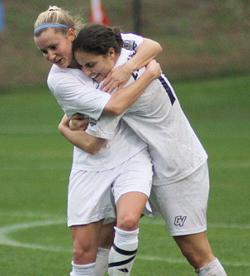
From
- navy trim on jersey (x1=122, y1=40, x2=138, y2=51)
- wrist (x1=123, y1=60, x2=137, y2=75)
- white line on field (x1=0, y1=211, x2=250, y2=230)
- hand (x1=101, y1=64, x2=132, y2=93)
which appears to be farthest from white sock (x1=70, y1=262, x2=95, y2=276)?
white line on field (x1=0, y1=211, x2=250, y2=230)

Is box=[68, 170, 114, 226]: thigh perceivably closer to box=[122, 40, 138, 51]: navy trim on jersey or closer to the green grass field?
box=[122, 40, 138, 51]: navy trim on jersey

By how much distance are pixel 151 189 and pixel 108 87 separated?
0.75 metres

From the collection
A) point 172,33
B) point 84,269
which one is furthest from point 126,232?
point 172,33

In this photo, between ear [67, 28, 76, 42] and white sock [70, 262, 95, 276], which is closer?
ear [67, 28, 76, 42]

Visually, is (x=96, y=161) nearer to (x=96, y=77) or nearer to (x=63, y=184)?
(x=96, y=77)

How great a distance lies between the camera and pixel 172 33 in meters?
28.4

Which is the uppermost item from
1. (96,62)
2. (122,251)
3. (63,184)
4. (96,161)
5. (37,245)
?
(96,62)

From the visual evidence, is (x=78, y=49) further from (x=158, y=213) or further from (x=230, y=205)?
(x=230, y=205)

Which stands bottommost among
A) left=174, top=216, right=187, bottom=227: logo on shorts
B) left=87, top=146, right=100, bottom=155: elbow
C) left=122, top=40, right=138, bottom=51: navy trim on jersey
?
left=174, top=216, right=187, bottom=227: logo on shorts

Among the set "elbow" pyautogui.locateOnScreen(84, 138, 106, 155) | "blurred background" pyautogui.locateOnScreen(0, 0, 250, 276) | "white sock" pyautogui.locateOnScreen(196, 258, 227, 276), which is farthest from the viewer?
"blurred background" pyautogui.locateOnScreen(0, 0, 250, 276)

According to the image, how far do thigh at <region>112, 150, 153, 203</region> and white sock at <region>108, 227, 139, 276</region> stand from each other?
258 mm

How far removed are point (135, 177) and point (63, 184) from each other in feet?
24.0

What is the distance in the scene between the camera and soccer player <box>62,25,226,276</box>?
7.71 meters

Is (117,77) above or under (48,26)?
under
